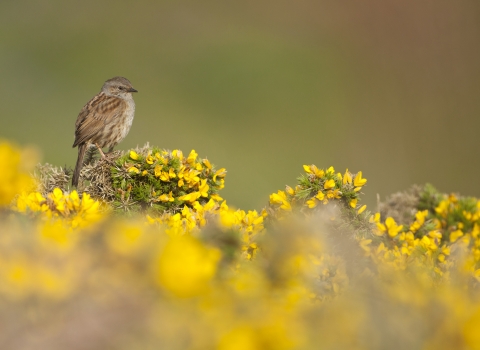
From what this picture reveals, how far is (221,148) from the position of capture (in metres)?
15.3

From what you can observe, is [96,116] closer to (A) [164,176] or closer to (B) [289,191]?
(A) [164,176]

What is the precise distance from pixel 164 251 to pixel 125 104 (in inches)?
225

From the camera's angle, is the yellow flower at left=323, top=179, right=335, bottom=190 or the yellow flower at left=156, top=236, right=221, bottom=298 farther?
the yellow flower at left=323, top=179, right=335, bottom=190

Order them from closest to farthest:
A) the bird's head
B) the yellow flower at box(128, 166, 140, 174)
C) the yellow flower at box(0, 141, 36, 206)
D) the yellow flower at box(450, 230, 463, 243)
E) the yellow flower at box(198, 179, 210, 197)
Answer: the yellow flower at box(0, 141, 36, 206) < the yellow flower at box(128, 166, 140, 174) < the yellow flower at box(198, 179, 210, 197) < the yellow flower at box(450, 230, 463, 243) < the bird's head

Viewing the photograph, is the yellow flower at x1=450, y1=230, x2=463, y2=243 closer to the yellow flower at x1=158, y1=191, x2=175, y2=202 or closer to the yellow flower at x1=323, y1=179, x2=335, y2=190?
the yellow flower at x1=323, y1=179, x2=335, y2=190

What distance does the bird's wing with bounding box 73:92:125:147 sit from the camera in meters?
6.58

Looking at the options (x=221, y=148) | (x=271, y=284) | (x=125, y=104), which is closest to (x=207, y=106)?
(x=221, y=148)

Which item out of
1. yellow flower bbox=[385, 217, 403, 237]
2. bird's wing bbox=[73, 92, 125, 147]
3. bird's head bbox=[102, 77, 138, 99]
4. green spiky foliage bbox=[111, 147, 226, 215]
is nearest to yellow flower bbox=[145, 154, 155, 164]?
green spiky foliage bbox=[111, 147, 226, 215]

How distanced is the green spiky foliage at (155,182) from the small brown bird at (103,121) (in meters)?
2.17

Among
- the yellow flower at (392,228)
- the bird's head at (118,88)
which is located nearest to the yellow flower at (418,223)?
the yellow flower at (392,228)

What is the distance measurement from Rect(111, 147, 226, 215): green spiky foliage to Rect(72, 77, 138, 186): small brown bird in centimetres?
217

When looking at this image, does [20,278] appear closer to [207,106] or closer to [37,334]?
[37,334]

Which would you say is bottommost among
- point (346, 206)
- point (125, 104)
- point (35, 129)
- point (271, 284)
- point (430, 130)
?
point (271, 284)

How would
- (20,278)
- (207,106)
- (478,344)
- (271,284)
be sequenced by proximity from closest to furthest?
(478,344), (20,278), (271,284), (207,106)
